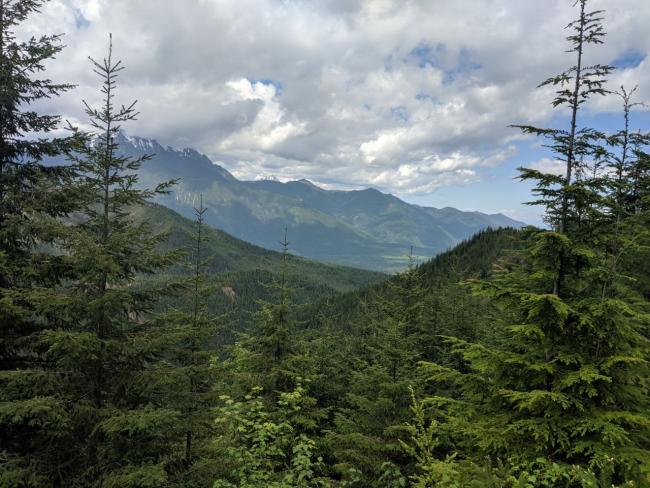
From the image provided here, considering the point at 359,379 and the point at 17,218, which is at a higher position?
the point at 17,218

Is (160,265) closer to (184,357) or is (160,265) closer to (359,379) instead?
(184,357)

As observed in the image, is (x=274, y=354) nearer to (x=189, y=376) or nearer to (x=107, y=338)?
(x=189, y=376)

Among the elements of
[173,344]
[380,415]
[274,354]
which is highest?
[173,344]

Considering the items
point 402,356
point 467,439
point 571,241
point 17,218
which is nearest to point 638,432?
point 467,439

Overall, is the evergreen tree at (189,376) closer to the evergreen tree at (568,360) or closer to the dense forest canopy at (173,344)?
the dense forest canopy at (173,344)

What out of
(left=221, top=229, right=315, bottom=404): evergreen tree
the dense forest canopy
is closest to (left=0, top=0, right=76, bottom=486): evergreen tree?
the dense forest canopy

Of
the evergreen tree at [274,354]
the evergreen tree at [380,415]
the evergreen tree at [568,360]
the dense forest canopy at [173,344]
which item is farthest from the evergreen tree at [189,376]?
the evergreen tree at [568,360]

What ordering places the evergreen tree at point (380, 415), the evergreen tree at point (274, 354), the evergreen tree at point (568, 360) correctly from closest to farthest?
the evergreen tree at point (568, 360) < the evergreen tree at point (380, 415) < the evergreen tree at point (274, 354)

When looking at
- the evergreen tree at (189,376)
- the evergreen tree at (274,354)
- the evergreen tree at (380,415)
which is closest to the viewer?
the evergreen tree at (189,376)

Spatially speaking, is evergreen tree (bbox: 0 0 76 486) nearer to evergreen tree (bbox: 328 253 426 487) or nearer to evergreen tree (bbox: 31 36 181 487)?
evergreen tree (bbox: 31 36 181 487)

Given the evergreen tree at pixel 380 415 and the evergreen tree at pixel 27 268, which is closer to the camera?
the evergreen tree at pixel 27 268

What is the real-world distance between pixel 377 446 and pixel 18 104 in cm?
1738

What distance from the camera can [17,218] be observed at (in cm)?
1009

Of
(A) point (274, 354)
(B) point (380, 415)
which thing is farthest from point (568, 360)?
(A) point (274, 354)
